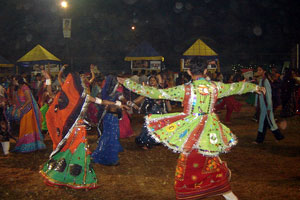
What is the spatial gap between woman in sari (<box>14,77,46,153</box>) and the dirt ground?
10.0 inches

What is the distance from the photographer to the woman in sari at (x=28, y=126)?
25.5 feet

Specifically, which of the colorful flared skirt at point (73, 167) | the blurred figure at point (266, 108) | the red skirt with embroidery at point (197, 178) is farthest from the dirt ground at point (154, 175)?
the red skirt with embroidery at point (197, 178)

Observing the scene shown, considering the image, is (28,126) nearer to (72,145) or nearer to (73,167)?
(72,145)

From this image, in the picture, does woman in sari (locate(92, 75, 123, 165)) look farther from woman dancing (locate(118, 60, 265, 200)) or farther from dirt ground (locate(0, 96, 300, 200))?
woman dancing (locate(118, 60, 265, 200))

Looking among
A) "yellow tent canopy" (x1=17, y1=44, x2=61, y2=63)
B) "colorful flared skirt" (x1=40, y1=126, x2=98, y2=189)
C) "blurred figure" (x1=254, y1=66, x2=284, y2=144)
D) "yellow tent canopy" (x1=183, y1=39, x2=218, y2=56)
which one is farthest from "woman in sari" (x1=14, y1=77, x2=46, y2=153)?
Answer: "yellow tent canopy" (x1=183, y1=39, x2=218, y2=56)

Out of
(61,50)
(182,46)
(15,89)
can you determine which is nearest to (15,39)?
(61,50)

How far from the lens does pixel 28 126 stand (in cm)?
787

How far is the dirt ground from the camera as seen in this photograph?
196 inches

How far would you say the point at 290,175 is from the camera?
576 centimetres

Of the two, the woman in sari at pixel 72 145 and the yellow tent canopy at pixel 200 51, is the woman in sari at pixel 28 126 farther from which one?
the yellow tent canopy at pixel 200 51

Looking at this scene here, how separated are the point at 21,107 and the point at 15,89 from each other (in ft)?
2.66

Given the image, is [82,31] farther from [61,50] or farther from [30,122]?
[30,122]

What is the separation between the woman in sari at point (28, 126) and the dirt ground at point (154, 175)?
254 mm

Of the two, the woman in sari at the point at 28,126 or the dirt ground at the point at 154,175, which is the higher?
the woman in sari at the point at 28,126
